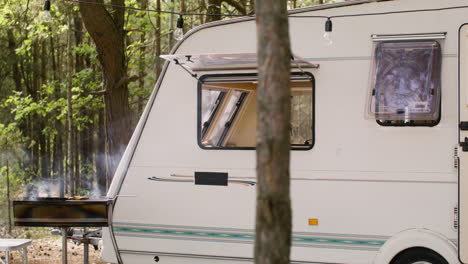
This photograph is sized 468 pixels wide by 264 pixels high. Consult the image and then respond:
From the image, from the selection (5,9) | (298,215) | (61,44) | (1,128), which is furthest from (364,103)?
(61,44)

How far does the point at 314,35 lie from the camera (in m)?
6.39

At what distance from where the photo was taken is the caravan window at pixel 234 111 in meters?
6.70

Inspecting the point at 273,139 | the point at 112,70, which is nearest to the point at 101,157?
the point at 112,70

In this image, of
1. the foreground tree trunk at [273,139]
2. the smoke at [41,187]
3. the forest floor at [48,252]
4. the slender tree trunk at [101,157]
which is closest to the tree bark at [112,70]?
the forest floor at [48,252]

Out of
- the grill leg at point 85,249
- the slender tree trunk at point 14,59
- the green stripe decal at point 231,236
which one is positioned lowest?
the grill leg at point 85,249

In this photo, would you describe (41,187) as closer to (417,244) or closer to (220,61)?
(220,61)

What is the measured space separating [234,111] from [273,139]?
394 cm

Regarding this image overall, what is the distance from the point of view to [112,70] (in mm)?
10430

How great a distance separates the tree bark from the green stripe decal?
11.2 feet

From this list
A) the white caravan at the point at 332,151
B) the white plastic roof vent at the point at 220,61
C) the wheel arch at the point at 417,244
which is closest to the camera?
the wheel arch at the point at 417,244

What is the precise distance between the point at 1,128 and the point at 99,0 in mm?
9484

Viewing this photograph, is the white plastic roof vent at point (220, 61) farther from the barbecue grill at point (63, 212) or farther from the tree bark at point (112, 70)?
the tree bark at point (112, 70)

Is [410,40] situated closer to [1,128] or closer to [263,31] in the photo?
[263,31]

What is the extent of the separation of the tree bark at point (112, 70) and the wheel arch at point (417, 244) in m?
5.23
